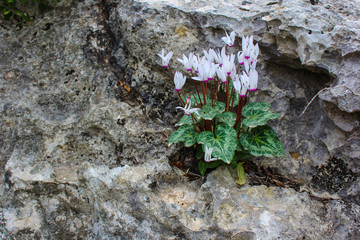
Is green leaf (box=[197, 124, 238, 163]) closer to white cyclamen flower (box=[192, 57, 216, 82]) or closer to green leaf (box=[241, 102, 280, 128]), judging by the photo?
green leaf (box=[241, 102, 280, 128])

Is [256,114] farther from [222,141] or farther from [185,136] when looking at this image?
[185,136]

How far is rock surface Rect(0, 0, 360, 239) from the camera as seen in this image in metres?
1.91

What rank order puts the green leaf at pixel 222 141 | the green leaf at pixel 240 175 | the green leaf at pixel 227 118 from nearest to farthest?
the green leaf at pixel 222 141
the green leaf at pixel 227 118
the green leaf at pixel 240 175

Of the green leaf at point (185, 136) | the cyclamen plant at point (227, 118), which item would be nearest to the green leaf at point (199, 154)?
the cyclamen plant at point (227, 118)

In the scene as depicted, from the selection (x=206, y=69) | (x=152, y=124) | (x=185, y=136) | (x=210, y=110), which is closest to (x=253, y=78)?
(x=206, y=69)

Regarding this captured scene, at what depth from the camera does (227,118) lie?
1.99 meters

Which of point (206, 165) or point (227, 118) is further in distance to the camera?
point (206, 165)

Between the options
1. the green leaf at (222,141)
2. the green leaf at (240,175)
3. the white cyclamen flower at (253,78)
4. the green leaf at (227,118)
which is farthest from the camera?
the green leaf at (240,175)

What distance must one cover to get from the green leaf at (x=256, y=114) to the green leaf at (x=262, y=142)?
13 cm

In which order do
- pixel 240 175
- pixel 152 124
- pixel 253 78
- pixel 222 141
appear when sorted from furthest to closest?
Result: 1. pixel 152 124
2. pixel 240 175
3. pixel 222 141
4. pixel 253 78

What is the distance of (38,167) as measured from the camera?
7.14 ft

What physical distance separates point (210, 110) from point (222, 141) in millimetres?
221

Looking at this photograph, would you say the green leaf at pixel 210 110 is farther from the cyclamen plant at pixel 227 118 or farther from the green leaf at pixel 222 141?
the green leaf at pixel 222 141

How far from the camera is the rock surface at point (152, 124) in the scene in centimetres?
191
